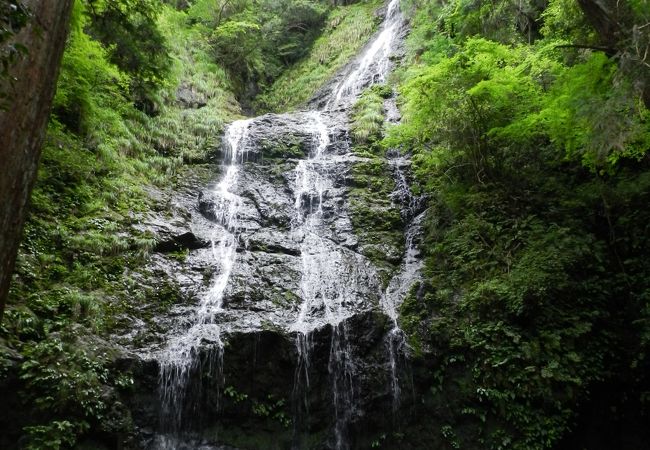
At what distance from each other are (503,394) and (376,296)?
10.8ft

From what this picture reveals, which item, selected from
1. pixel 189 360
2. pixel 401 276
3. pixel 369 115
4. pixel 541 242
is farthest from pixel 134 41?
pixel 369 115

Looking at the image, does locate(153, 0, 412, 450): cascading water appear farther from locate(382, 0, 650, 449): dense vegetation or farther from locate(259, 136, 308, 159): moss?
locate(382, 0, 650, 449): dense vegetation

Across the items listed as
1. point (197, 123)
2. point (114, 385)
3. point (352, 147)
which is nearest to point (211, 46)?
point (197, 123)

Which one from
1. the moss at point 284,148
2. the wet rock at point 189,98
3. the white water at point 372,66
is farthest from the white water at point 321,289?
the wet rock at point 189,98

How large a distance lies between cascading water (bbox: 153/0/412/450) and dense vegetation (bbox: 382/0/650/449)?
52.2 inches

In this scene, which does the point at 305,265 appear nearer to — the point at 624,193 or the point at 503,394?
the point at 503,394

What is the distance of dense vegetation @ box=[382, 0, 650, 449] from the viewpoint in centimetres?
679

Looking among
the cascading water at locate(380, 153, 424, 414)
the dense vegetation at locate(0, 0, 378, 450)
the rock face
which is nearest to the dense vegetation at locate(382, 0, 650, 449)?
the cascading water at locate(380, 153, 424, 414)

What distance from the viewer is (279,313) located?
A: 912cm

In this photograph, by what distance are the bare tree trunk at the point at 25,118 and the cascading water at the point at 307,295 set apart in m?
5.65

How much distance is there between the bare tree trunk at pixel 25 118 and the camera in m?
2.73

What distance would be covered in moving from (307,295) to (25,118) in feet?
24.2

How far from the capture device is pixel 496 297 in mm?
8336

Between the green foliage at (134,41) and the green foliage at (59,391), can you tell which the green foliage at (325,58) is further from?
the green foliage at (59,391)
